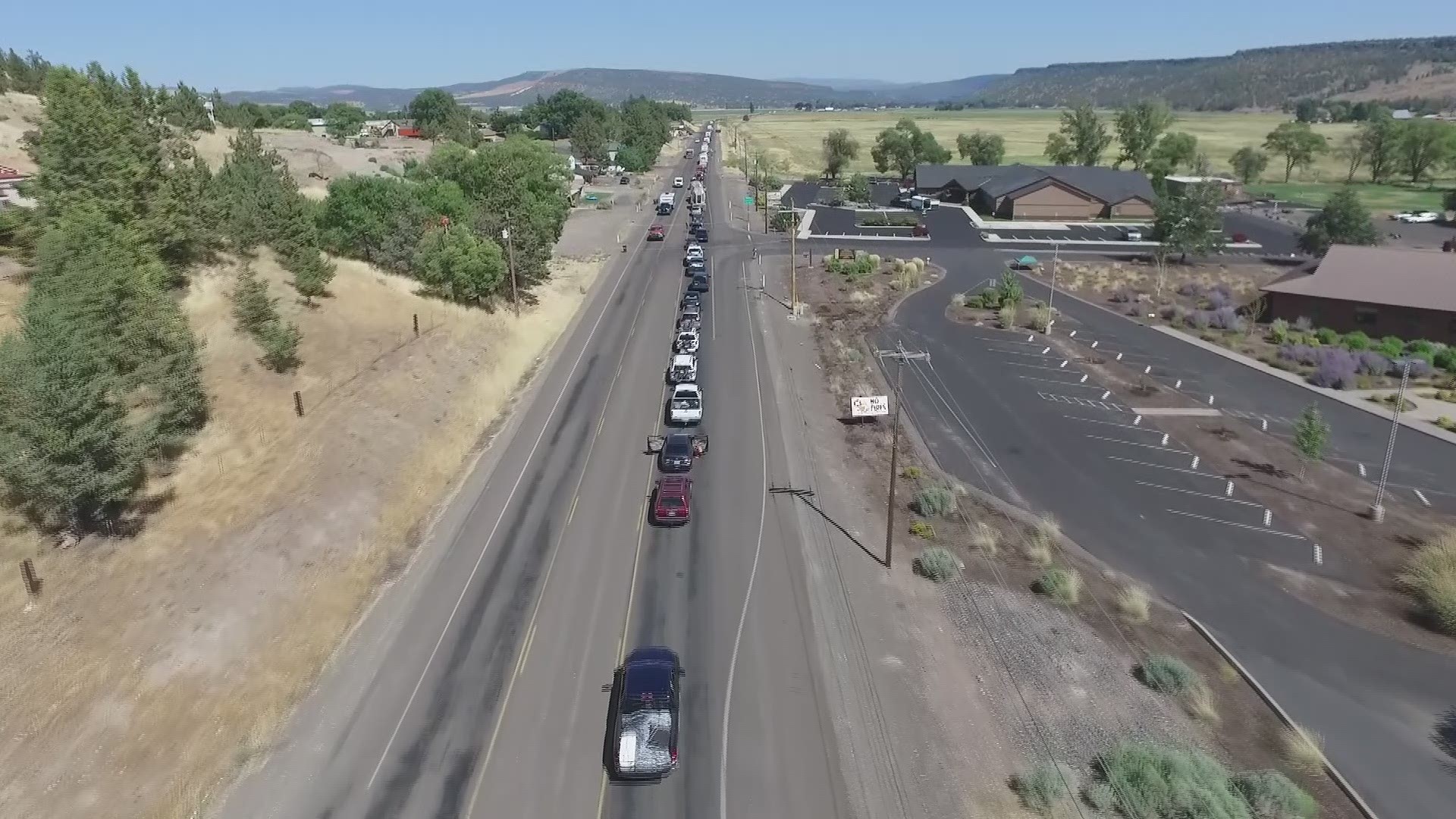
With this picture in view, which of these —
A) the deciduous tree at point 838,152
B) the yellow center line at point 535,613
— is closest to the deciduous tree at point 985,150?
the deciduous tree at point 838,152

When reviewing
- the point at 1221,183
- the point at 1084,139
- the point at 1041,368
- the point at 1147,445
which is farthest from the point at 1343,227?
the point at 1084,139

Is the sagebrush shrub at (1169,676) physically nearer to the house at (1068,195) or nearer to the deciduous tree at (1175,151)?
the house at (1068,195)

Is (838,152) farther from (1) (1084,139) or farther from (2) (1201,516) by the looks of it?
(2) (1201,516)

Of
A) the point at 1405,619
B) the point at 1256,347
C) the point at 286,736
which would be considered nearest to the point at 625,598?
the point at 286,736

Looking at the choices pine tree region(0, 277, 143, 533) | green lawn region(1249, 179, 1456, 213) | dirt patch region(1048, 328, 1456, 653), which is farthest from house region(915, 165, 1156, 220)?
pine tree region(0, 277, 143, 533)

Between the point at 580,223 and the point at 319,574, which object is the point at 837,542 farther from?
the point at 580,223
